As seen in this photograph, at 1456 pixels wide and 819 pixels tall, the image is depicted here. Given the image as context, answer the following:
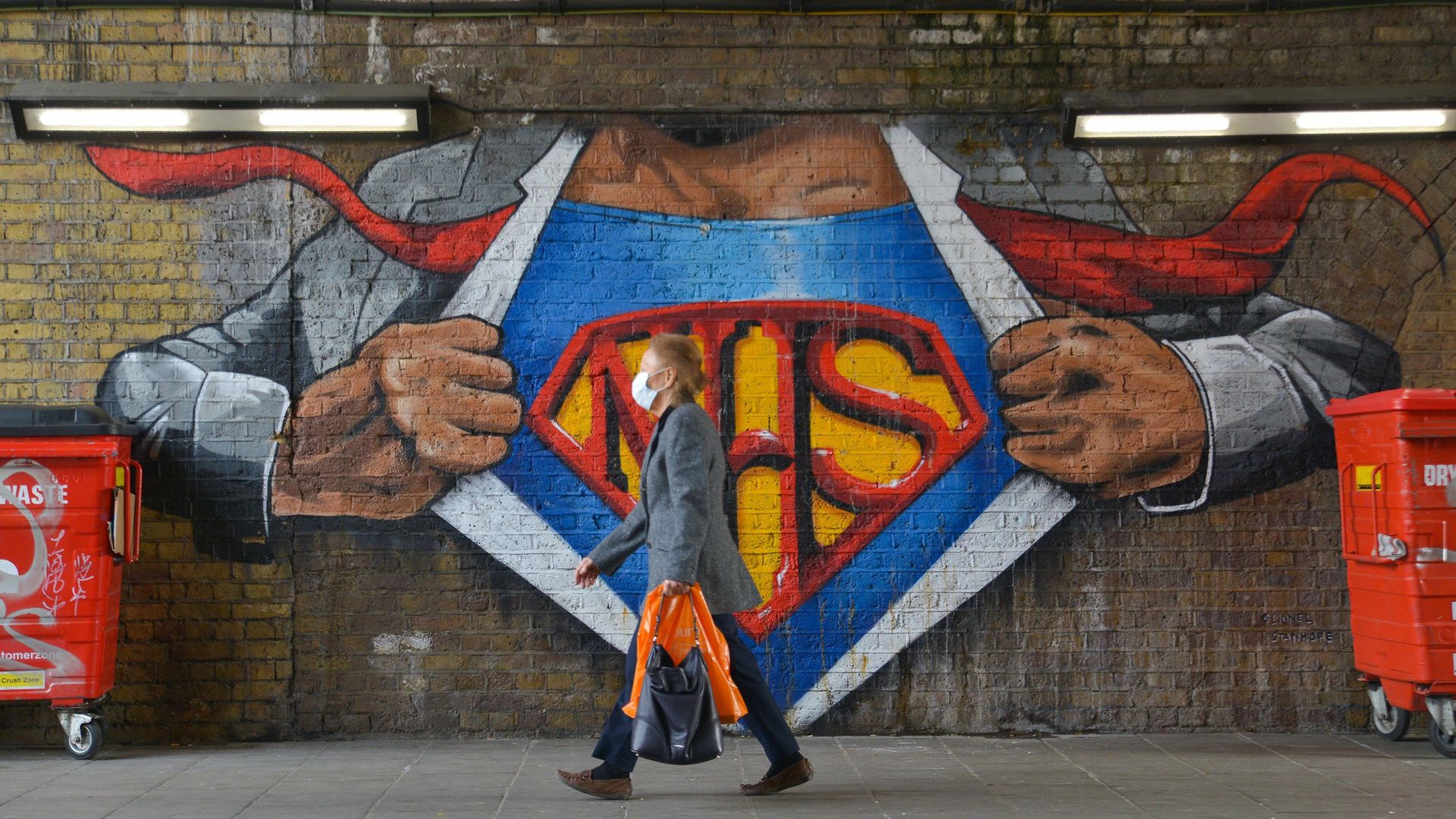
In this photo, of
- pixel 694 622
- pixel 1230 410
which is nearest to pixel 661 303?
pixel 694 622

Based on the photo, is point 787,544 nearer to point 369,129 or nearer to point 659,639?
point 659,639

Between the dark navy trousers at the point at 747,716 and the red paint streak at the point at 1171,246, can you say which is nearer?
the dark navy trousers at the point at 747,716

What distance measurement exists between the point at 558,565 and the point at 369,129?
7.68ft

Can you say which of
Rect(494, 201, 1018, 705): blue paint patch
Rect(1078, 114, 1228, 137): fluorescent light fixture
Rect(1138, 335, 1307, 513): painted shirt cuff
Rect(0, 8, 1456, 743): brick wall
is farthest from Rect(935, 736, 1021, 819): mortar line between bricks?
Rect(1078, 114, 1228, 137): fluorescent light fixture

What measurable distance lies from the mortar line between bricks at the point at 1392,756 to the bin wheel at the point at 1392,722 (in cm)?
5

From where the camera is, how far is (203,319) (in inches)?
241

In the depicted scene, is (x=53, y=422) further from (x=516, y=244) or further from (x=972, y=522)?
(x=972, y=522)

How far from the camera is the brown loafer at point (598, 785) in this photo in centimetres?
471

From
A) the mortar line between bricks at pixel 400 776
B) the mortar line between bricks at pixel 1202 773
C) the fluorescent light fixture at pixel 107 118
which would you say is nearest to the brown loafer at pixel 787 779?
the mortar line between bricks at pixel 400 776

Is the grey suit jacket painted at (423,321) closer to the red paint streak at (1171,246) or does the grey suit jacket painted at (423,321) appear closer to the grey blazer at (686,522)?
the red paint streak at (1171,246)

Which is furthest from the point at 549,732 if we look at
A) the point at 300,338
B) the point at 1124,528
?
the point at 1124,528

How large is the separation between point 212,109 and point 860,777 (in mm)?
4388

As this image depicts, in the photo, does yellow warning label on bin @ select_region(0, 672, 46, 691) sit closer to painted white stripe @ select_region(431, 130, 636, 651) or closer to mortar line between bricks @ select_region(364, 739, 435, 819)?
mortar line between bricks @ select_region(364, 739, 435, 819)

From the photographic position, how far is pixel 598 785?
15.5ft
